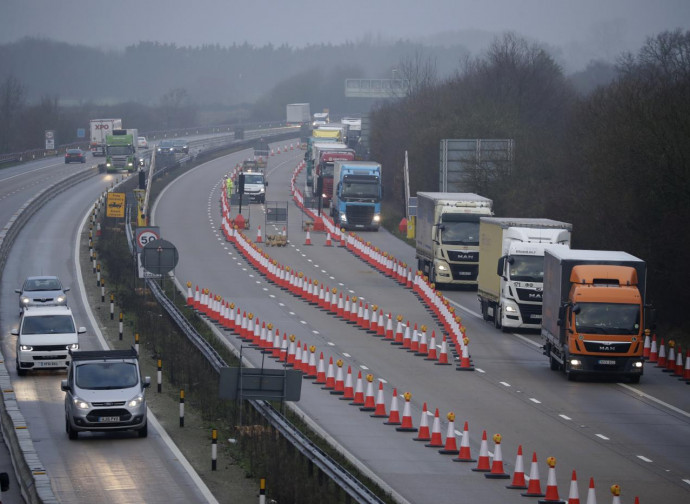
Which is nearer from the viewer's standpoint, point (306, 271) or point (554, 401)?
point (554, 401)

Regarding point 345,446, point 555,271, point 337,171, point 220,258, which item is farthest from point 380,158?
point 345,446

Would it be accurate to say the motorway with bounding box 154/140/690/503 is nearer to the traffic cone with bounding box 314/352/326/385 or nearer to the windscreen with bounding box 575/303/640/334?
the traffic cone with bounding box 314/352/326/385

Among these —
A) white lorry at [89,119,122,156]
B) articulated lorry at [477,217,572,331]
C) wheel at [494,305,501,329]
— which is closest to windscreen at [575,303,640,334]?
articulated lorry at [477,217,572,331]

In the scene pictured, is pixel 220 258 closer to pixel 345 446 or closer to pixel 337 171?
pixel 337 171

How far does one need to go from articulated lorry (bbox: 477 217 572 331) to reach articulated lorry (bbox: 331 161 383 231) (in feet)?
93.6

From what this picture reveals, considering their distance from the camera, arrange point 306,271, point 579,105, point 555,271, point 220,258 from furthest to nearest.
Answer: point 579,105 → point 220,258 → point 306,271 → point 555,271

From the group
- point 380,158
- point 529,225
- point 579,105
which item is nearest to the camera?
point 529,225

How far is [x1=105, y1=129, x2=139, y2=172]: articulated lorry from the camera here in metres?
106

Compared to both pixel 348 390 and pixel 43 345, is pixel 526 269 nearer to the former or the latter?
pixel 348 390

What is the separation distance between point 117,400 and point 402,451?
17.6 ft

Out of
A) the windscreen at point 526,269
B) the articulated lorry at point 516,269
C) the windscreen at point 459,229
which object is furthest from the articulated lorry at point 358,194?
the windscreen at point 526,269

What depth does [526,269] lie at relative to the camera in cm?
3969

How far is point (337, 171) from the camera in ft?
243

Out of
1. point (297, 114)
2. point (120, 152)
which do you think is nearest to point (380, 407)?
point (120, 152)
